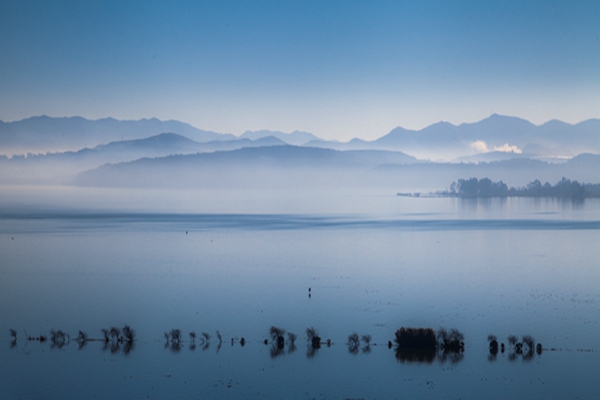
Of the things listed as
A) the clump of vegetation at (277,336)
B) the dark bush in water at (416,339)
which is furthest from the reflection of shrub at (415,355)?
the clump of vegetation at (277,336)

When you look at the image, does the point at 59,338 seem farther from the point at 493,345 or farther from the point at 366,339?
the point at 493,345

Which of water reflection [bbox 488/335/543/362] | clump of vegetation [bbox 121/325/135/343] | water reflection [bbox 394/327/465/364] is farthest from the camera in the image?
clump of vegetation [bbox 121/325/135/343]

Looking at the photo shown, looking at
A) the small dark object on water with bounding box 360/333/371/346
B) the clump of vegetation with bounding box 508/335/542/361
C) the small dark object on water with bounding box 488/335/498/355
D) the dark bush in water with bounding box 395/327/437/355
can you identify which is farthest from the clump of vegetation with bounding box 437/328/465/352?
the small dark object on water with bounding box 360/333/371/346

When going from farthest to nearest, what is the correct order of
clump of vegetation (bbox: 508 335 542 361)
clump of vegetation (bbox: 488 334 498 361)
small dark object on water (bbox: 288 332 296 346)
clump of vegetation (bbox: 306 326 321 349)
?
small dark object on water (bbox: 288 332 296 346)
clump of vegetation (bbox: 306 326 321 349)
clump of vegetation (bbox: 488 334 498 361)
clump of vegetation (bbox: 508 335 542 361)

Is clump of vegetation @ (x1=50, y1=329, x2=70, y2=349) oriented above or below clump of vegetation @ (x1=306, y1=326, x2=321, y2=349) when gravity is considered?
below

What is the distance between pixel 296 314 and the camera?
27016 mm

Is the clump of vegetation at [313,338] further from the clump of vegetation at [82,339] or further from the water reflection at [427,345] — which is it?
the clump of vegetation at [82,339]

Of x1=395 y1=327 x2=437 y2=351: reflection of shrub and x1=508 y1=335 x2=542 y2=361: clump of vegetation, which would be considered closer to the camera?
x1=508 y1=335 x2=542 y2=361: clump of vegetation

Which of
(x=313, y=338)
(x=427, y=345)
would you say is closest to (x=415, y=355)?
(x=427, y=345)

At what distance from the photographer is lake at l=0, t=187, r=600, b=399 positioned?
61.9 ft

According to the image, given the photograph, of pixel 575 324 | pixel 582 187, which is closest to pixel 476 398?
pixel 575 324

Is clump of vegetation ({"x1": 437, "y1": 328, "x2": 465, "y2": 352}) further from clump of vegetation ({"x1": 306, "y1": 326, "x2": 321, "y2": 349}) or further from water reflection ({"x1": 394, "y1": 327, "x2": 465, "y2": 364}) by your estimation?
clump of vegetation ({"x1": 306, "y1": 326, "x2": 321, "y2": 349})

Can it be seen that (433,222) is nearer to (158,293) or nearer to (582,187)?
(158,293)

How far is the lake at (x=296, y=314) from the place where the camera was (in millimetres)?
18875
